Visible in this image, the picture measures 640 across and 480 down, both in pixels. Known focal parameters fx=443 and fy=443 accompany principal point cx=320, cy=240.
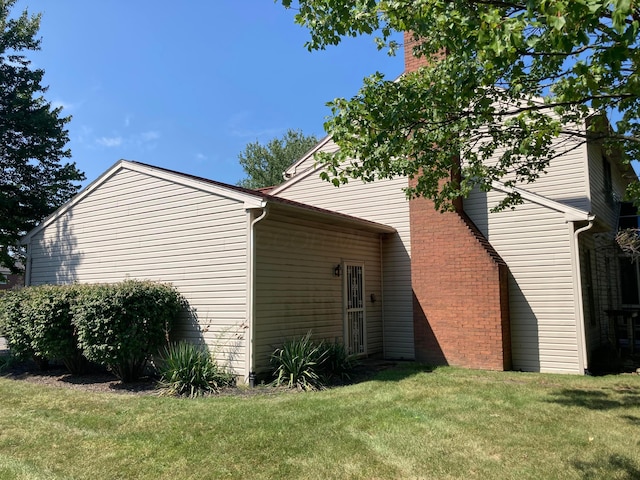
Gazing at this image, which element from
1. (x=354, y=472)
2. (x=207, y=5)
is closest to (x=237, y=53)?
(x=207, y=5)

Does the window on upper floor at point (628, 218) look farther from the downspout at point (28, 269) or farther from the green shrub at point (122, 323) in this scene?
the downspout at point (28, 269)

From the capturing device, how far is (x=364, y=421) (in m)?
5.50

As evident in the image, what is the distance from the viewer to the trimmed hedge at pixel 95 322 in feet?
24.5

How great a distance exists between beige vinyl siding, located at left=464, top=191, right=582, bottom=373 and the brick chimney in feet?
0.96

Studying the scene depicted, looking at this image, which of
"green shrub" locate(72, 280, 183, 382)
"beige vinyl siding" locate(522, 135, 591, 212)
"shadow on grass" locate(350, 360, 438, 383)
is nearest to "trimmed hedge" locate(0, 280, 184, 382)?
"green shrub" locate(72, 280, 183, 382)

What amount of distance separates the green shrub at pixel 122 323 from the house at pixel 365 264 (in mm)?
660

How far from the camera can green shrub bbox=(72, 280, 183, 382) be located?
24.4 ft

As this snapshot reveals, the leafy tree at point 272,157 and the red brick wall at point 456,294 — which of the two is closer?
the red brick wall at point 456,294

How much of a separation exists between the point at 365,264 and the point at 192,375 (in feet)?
16.5

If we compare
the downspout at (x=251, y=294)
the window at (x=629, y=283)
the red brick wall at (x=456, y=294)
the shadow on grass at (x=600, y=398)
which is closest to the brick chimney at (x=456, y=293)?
the red brick wall at (x=456, y=294)

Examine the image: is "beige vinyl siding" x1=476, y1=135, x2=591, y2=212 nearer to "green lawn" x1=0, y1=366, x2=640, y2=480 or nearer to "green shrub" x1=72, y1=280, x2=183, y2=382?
"green lawn" x1=0, y1=366, x2=640, y2=480

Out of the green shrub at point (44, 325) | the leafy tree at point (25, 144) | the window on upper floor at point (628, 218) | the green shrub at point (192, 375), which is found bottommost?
the green shrub at point (192, 375)

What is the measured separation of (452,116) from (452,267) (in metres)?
4.59

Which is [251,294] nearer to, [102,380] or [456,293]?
[102,380]
